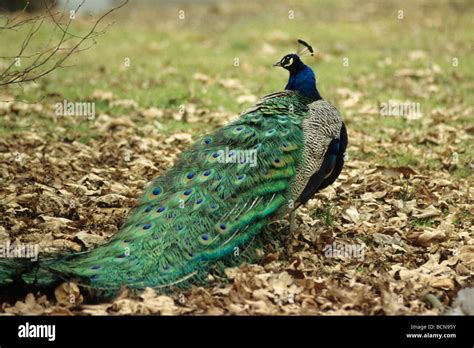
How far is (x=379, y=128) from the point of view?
1008 cm

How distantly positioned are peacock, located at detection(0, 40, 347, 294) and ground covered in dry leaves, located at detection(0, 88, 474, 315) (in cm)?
14

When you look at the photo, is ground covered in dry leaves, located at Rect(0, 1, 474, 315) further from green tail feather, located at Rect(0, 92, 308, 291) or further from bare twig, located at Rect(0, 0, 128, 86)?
bare twig, located at Rect(0, 0, 128, 86)

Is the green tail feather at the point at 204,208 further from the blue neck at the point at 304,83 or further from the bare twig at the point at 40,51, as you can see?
the bare twig at the point at 40,51

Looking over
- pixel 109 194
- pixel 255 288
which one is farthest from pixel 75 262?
pixel 109 194

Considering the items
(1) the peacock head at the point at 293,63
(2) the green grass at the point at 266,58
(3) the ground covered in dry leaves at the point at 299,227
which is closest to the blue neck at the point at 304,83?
(1) the peacock head at the point at 293,63

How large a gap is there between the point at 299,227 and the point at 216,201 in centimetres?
124

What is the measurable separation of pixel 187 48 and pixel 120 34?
2.18 m

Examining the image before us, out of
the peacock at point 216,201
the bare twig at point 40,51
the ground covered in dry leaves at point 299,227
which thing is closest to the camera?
the peacock at point 216,201

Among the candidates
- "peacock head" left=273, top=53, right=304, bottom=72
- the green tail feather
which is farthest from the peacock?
"peacock head" left=273, top=53, right=304, bottom=72

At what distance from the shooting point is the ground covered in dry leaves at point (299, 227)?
523 centimetres

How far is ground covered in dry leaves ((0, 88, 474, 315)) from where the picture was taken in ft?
17.1

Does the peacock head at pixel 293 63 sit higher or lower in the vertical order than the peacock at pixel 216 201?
higher

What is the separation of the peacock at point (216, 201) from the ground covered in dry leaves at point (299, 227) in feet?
0.46

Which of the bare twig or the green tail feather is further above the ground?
the bare twig
